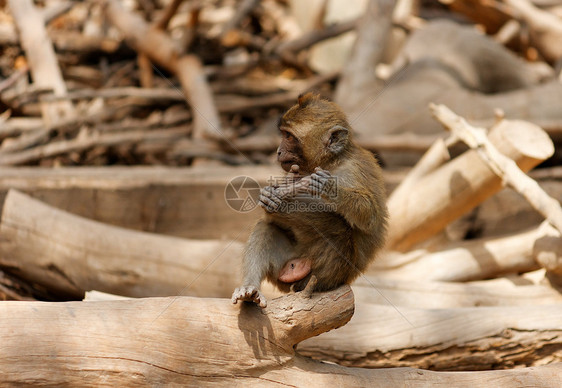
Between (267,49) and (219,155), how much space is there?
3.40 meters

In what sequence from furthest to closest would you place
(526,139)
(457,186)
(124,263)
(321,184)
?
(457,186)
(526,139)
(124,263)
(321,184)

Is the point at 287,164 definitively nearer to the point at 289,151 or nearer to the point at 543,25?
the point at 289,151

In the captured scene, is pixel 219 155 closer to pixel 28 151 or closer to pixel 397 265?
pixel 28 151

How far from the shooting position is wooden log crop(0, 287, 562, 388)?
10.0ft

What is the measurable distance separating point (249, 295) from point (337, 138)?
1113mm

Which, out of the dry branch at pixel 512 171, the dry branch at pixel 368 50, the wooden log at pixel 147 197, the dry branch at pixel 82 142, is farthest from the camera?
the dry branch at pixel 368 50

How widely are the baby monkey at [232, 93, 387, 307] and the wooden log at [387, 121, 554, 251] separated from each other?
190cm

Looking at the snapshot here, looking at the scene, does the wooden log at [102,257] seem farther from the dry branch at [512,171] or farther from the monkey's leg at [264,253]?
the dry branch at [512,171]

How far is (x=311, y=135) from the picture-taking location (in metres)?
3.63

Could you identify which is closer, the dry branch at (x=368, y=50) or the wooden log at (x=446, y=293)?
the wooden log at (x=446, y=293)

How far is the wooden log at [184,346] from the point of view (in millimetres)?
3049

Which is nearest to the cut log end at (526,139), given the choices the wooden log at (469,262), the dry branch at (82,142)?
the wooden log at (469,262)

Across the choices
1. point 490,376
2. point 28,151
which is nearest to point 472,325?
point 490,376

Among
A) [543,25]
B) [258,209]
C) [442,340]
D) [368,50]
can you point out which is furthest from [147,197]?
[543,25]
